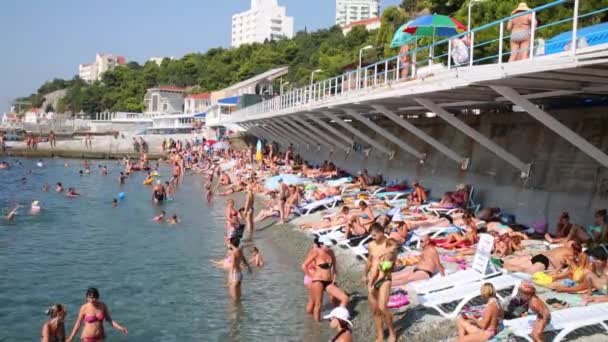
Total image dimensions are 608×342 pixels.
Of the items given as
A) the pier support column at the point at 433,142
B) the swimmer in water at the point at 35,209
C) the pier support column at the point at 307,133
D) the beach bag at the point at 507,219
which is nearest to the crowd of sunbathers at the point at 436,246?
the beach bag at the point at 507,219

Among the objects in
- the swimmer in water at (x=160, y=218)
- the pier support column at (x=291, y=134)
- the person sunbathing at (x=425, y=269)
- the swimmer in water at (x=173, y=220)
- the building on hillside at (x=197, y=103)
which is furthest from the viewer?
the building on hillside at (x=197, y=103)

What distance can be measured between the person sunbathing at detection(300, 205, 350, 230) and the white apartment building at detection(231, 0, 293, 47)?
171371mm

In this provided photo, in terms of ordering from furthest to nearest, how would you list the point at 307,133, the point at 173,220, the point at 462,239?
the point at 307,133
the point at 173,220
the point at 462,239

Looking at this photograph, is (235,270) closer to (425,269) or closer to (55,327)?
(425,269)

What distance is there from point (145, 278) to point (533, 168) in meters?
8.27

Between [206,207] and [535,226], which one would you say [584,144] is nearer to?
[535,226]

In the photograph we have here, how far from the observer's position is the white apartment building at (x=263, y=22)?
186m

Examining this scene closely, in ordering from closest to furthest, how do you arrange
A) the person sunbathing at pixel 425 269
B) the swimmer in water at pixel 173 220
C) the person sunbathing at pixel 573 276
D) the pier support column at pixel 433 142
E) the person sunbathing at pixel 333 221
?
the person sunbathing at pixel 573 276 < the person sunbathing at pixel 425 269 < the person sunbathing at pixel 333 221 < the pier support column at pixel 433 142 < the swimmer in water at pixel 173 220

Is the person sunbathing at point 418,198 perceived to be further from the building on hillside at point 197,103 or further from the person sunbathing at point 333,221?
the building on hillside at point 197,103

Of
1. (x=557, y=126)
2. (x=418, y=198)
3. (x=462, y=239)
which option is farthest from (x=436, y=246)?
(x=418, y=198)

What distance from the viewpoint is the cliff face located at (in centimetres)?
1191

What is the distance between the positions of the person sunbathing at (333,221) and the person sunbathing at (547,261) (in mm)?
5249

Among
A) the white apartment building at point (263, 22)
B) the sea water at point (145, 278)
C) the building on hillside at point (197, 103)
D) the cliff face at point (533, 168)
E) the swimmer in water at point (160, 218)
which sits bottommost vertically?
the sea water at point (145, 278)

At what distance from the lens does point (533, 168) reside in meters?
13.5
